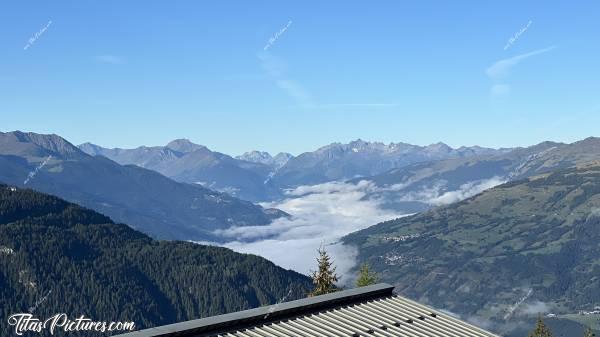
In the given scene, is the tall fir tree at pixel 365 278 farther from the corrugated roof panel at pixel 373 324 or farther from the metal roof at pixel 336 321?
the corrugated roof panel at pixel 373 324

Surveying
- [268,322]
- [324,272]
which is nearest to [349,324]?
[268,322]

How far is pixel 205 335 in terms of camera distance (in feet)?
94.9

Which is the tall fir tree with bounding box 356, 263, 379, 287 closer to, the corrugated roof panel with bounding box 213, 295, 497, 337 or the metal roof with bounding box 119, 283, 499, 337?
the metal roof with bounding box 119, 283, 499, 337

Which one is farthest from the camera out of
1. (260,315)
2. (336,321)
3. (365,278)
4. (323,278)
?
(365,278)

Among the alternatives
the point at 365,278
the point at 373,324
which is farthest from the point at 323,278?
the point at 373,324

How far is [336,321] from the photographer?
106ft

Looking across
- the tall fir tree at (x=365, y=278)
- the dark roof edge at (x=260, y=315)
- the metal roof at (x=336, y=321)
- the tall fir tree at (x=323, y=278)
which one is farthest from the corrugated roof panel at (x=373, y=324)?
the tall fir tree at (x=323, y=278)

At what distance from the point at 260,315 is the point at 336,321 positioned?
370 cm

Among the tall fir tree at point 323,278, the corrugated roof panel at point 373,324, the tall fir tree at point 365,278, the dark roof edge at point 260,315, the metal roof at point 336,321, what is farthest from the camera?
the tall fir tree at point 323,278

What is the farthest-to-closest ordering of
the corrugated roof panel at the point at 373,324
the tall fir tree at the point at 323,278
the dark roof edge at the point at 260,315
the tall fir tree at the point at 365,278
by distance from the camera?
the tall fir tree at the point at 323,278 → the tall fir tree at the point at 365,278 → the corrugated roof panel at the point at 373,324 → the dark roof edge at the point at 260,315

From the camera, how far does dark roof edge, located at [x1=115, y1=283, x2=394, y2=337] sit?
28.5 m

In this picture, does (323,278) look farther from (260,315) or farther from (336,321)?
(260,315)

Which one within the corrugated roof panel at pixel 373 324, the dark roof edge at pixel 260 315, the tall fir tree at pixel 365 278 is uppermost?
the tall fir tree at pixel 365 278

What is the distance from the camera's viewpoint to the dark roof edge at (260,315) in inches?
1123
